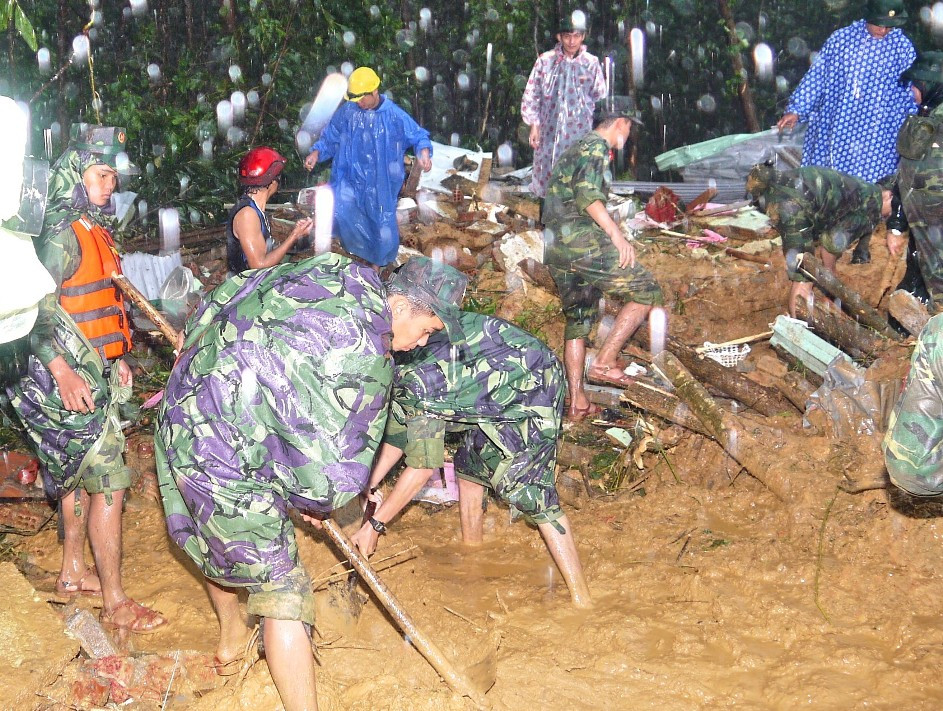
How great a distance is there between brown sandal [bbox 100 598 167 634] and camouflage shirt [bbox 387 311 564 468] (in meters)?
1.52

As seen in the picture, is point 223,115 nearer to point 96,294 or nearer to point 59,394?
point 96,294

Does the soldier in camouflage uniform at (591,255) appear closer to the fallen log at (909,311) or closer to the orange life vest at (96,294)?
the fallen log at (909,311)

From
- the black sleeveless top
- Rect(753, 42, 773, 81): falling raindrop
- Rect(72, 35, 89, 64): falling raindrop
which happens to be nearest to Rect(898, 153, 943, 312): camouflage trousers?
the black sleeveless top

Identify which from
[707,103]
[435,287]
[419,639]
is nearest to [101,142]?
[435,287]

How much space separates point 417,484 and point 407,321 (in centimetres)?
176

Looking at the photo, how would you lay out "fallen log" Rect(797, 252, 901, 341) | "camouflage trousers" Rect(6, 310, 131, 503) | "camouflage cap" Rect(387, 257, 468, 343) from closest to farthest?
"camouflage cap" Rect(387, 257, 468, 343), "camouflage trousers" Rect(6, 310, 131, 503), "fallen log" Rect(797, 252, 901, 341)

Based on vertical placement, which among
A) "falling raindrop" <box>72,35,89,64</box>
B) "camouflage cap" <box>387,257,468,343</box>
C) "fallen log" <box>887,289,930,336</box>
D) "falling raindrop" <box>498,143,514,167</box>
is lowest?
"fallen log" <box>887,289,930,336</box>

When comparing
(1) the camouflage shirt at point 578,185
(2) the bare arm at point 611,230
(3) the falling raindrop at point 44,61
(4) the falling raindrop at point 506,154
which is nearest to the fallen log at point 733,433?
(2) the bare arm at point 611,230

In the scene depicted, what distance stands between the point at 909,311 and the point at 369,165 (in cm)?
446

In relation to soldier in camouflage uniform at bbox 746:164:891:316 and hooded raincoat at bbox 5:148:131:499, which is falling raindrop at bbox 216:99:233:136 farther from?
hooded raincoat at bbox 5:148:131:499

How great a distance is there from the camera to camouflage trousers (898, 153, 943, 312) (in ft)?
19.7

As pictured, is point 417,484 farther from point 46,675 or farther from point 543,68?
point 543,68

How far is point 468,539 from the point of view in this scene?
18.1 feet

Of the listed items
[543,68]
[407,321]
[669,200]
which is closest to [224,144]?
[543,68]
